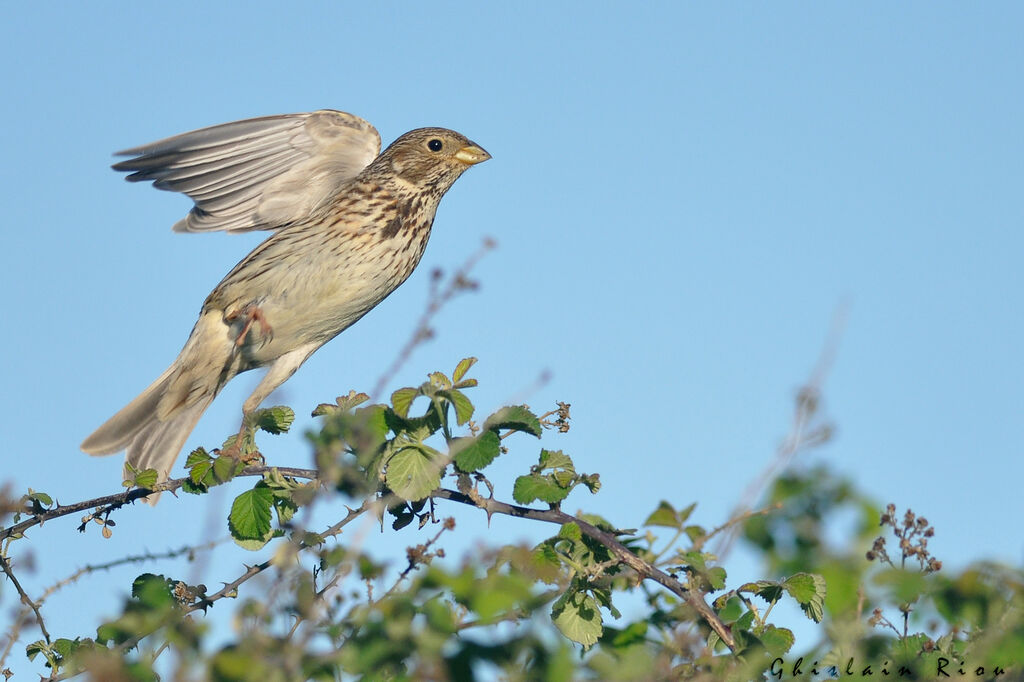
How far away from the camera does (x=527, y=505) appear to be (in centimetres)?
326

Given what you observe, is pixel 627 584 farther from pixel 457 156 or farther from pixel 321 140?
pixel 321 140

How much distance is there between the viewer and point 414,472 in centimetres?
319

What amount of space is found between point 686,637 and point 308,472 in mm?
1693

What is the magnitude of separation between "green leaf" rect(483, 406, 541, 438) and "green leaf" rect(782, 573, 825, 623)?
81 centimetres

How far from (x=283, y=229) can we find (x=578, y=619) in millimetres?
4814

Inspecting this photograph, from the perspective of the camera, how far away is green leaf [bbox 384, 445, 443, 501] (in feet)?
10.4

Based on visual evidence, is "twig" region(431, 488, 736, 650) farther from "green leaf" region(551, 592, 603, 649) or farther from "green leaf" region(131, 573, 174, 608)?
"green leaf" region(131, 573, 174, 608)

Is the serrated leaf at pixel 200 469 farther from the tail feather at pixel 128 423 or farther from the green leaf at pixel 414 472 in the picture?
the tail feather at pixel 128 423

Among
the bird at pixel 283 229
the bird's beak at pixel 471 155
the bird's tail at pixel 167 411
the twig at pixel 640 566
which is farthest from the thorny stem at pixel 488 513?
the bird's beak at pixel 471 155

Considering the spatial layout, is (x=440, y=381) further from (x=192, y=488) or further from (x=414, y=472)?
(x=192, y=488)

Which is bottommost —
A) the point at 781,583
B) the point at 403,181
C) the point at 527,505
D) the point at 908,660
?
the point at 908,660

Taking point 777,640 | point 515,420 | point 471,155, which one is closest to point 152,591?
point 515,420

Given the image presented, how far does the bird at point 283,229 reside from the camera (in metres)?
6.78

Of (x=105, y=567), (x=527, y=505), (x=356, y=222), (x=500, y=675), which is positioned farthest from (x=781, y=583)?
(x=356, y=222)
